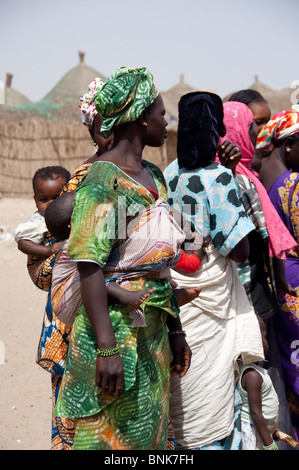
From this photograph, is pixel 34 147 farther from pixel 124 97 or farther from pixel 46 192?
pixel 124 97

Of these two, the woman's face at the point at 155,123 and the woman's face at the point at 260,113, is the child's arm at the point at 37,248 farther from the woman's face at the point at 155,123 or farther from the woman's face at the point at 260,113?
the woman's face at the point at 260,113

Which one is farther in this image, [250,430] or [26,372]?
[26,372]

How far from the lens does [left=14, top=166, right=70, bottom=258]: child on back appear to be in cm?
317

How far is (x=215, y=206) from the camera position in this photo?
292 centimetres

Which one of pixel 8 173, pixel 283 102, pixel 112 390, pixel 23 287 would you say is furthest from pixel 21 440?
pixel 283 102

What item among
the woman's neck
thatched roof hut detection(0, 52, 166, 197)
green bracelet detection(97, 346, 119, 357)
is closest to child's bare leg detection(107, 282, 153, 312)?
green bracelet detection(97, 346, 119, 357)

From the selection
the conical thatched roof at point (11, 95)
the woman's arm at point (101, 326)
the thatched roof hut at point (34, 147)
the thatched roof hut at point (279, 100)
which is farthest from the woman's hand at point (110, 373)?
the conical thatched roof at point (11, 95)

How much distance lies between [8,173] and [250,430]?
12.2 m

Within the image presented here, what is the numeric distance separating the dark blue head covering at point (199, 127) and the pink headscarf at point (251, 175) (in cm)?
31

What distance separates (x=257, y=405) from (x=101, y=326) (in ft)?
4.59

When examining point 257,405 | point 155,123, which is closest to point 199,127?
point 155,123
